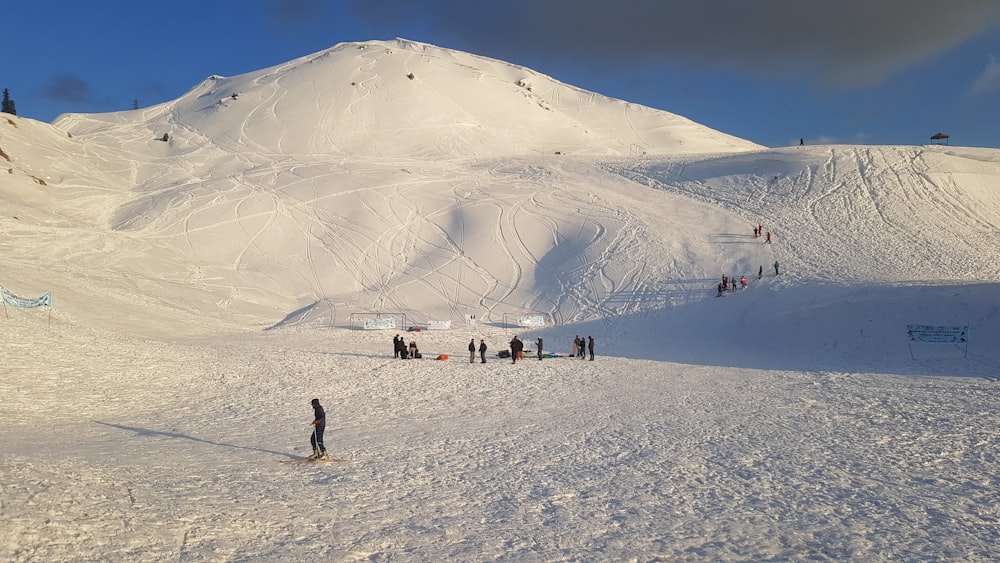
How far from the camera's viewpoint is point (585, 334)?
28.9 m

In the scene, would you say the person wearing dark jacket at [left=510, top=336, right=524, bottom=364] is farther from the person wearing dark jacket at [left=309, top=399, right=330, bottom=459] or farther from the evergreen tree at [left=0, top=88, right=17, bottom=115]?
the evergreen tree at [left=0, top=88, right=17, bottom=115]

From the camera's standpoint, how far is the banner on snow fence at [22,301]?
66.3 ft

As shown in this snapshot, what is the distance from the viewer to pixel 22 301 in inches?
822

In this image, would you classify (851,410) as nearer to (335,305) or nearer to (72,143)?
(335,305)

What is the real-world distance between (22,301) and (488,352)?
1586cm

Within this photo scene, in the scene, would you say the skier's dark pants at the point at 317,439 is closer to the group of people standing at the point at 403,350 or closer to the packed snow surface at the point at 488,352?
the packed snow surface at the point at 488,352

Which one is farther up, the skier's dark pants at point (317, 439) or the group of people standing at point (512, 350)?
the group of people standing at point (512, 350)

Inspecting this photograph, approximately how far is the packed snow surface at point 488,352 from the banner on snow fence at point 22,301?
669 millimetres

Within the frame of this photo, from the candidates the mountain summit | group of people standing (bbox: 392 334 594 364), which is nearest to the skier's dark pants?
group of people standing (bbox: 392 334 594 364)

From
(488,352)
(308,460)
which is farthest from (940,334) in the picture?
(308,460)

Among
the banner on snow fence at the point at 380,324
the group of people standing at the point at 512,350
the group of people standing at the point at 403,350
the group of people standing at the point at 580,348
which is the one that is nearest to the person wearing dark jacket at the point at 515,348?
the group of people standing at the point at 512,350

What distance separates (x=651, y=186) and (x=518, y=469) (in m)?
39.2

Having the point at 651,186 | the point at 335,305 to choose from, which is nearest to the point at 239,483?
the point at 335,305

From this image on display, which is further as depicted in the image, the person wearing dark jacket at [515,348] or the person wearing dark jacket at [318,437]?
the person wearing dark jacket at [515,348]
